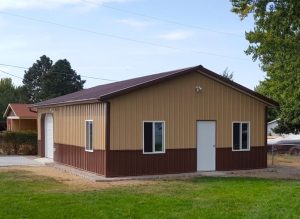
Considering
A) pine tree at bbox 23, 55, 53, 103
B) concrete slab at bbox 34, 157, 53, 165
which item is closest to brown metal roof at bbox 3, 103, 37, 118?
concrete slab at bbox 34, 157, 53, 165

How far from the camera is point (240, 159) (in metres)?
21.5

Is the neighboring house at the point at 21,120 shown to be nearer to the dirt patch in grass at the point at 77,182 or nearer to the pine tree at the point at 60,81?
the dirt patch in grass at the point at 77,182

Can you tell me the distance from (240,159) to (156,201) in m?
9.97

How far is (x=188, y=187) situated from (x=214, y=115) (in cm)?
594

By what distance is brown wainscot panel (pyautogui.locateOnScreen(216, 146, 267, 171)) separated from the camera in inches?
826

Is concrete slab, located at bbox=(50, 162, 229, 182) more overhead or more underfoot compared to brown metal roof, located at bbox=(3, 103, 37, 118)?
more underfoot

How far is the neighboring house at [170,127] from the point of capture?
18.8 m

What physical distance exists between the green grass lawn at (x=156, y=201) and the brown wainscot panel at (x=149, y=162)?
8.58ft

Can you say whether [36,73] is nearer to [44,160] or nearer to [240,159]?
[44,160]

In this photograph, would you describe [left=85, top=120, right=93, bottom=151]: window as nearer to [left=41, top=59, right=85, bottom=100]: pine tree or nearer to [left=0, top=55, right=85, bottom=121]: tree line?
[left=0, top=55, right=85, bottom=121]: tree line

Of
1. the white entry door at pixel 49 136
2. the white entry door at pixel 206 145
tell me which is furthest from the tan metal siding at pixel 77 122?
the white entry door at pixel 206 145

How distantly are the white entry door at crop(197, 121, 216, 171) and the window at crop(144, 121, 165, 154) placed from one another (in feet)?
5.52

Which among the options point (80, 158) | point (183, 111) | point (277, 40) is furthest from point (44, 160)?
point (277, 40)

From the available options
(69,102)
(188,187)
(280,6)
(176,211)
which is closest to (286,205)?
(176,211)
